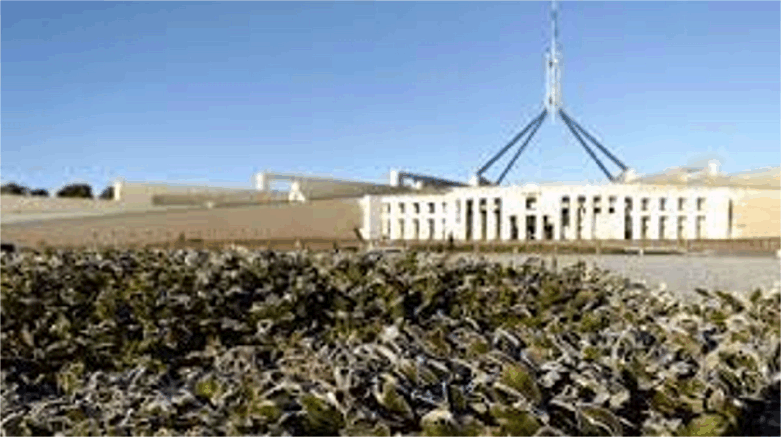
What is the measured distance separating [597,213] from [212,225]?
2269cm

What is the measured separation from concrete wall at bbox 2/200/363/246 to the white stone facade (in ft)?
27.2

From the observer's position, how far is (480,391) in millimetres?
3211

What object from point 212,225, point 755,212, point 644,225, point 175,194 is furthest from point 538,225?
point 175,194

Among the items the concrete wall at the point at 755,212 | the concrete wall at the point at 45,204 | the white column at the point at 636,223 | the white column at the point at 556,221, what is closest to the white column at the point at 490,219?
the white column at the point at 556,221

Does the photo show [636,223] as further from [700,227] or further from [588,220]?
[700,227]

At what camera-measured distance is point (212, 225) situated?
70.6m

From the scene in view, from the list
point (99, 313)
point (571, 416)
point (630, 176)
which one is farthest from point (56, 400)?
point (630, 176)

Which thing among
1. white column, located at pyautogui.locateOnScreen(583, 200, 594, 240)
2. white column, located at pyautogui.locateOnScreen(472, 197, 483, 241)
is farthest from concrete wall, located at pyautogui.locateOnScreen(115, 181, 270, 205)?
white column, located at pyautogui.locateOnScreen(583, 200, 594, 240)

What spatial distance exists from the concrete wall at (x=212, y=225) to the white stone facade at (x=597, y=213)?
8295mm

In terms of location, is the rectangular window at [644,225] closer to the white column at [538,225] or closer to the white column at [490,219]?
the white column at [538,225]

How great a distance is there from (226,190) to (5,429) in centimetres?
8415

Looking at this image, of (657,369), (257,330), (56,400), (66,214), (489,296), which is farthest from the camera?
(66,214)

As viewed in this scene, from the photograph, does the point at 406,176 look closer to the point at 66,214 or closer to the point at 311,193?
the point at 311,193

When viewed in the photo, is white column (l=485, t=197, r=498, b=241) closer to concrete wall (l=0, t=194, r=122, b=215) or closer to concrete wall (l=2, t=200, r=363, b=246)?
concrete wall (l=2, t=200, r=363, b=246)
